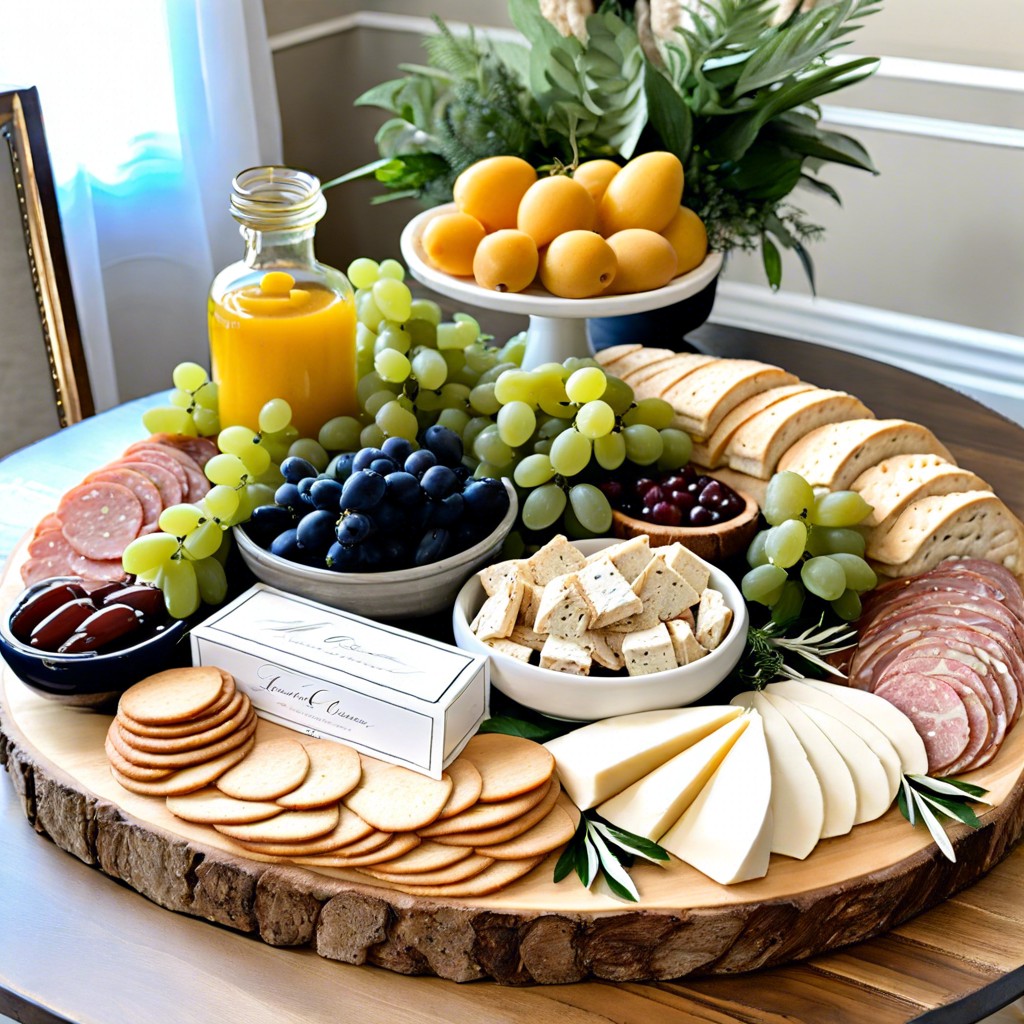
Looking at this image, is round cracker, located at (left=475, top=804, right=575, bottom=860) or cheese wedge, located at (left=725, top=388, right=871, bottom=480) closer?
round cracker, located at (left=475, top=804, right=575, bottom=860)

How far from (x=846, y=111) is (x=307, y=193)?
74.9 inches

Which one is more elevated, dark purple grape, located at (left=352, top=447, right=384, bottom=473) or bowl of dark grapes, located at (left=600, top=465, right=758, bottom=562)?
dark purple grape, located at (left=352, top=447, right=384, bottom=473)

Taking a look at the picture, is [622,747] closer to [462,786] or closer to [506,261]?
[462,786]

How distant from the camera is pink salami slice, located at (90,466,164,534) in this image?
1269 mm

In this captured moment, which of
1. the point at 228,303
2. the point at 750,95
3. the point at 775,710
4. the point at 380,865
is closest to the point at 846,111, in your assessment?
the point at 750,95

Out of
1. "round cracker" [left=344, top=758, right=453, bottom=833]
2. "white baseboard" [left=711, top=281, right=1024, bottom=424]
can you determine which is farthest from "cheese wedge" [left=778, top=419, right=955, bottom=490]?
"white baseboard" [left=711, top=281, right=1024, bottom=424]

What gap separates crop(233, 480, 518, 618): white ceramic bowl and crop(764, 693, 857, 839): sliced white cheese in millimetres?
346

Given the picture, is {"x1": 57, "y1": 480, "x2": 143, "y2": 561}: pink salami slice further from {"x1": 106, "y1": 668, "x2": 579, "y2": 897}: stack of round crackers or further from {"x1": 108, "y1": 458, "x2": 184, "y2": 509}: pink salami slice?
{"x1": 106, "y1": 668, "x2": 579, "y2": 897}: stack of round crackers

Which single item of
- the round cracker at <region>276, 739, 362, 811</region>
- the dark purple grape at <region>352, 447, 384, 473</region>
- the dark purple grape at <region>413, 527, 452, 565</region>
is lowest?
the round cracker at <region>276, 739, 362, 811</region>

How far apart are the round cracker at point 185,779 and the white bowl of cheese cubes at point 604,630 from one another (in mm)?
242

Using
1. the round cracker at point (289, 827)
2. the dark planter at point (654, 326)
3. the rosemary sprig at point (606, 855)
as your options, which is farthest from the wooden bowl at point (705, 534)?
the dark planter at point (654, 326)

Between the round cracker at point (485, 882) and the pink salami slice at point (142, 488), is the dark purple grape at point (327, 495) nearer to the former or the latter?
the pink salami slice at point (142, 488)

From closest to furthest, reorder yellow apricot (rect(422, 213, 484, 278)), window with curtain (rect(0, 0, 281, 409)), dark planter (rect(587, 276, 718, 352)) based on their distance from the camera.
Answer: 1. yellow apricot (rect(422, 213, 484, 278))
2. dark planter (rect(587, 276, 718, 352))
3. window with curtain (rect(0, 0, 281, 409))

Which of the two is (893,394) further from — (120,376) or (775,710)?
(120,376)
